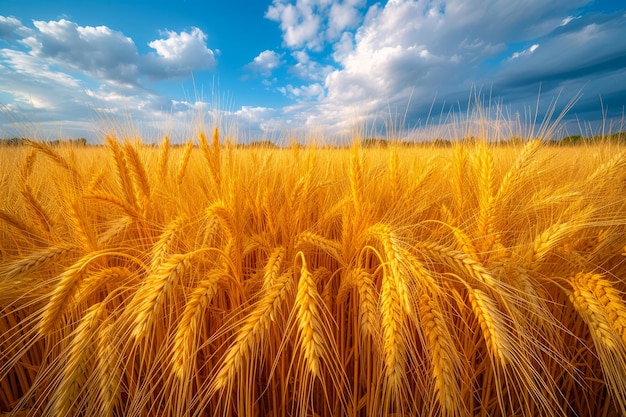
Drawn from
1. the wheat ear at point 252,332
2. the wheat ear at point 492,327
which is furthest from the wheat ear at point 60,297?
the wheat ear at point 492,327

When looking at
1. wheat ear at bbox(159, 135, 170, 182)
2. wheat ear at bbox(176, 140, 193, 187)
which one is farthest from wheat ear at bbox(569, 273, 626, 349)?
wheat ear at bbox(159, 135, 170, 182)

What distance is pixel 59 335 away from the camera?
4.66 feet

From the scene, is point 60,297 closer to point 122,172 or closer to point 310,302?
point 122,172

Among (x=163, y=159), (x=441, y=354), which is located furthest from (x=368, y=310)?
(x=163, y=159)

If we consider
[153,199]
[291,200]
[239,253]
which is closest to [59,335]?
[153,199]

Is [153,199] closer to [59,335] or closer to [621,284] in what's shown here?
[59,335]

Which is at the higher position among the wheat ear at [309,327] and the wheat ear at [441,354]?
the wheat ear at [309,327]

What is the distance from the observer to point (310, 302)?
0.88 metres

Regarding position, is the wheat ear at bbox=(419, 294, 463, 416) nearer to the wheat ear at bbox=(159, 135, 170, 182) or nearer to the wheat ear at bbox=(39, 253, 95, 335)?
the wheat ear at bbox=(39, 253, 95, 335)

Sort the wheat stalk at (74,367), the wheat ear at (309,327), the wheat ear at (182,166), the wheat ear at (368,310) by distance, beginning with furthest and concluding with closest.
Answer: the wheat ear at (182,166) → the wheat ear at (368,310) → the wheat stalk at (74,367) → the wheat ear at (309,327)

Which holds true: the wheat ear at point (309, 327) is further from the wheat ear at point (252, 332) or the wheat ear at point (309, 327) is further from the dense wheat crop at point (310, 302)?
the wheat ear at point (252, 332)

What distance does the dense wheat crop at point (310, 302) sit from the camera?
939 millimetres

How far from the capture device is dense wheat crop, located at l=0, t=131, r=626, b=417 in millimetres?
939

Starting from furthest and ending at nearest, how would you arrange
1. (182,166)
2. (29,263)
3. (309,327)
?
(182,166), (29,263), (309,327)
